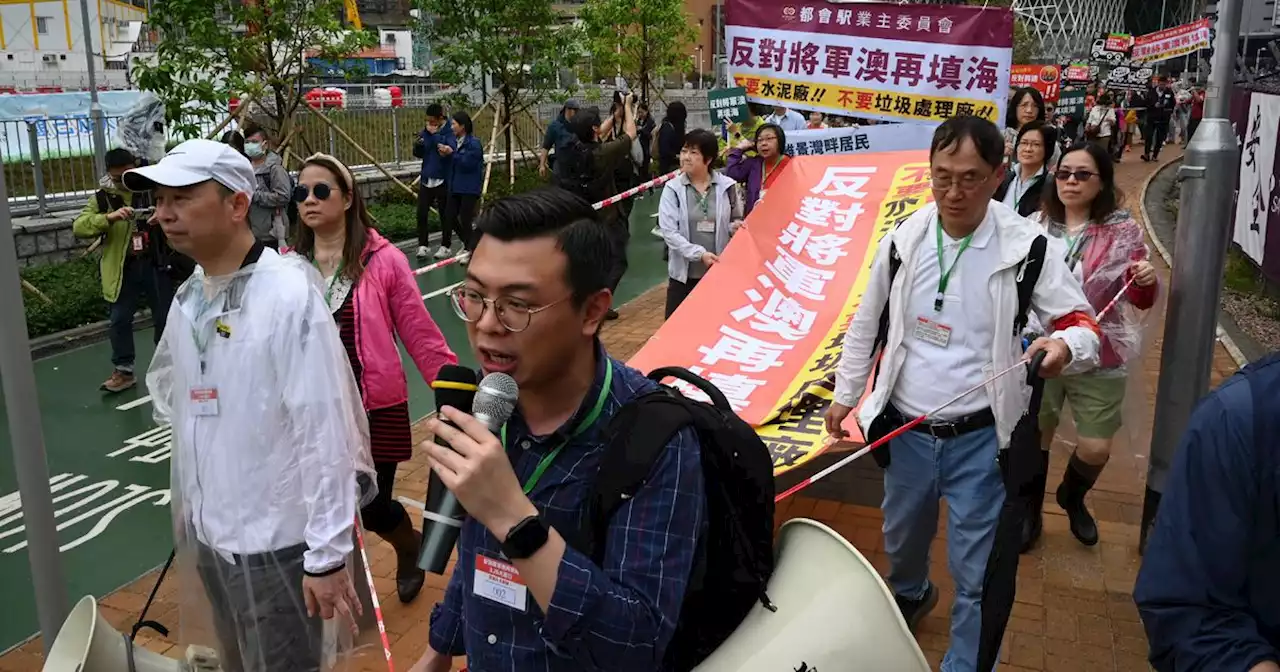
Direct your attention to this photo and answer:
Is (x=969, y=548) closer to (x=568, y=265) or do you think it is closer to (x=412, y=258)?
(x=568, y=265)

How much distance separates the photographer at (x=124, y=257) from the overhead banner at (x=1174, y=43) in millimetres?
19017

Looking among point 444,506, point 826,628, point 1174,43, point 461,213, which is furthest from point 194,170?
point 1174,43

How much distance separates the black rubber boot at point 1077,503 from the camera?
4.61 metres

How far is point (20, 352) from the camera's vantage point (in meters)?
2.79

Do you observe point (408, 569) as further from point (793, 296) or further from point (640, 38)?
point (640, 38)

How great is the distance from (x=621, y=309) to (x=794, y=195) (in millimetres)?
3604

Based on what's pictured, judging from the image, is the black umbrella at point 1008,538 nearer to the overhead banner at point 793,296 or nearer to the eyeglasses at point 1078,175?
the overhead banner at point 793,296

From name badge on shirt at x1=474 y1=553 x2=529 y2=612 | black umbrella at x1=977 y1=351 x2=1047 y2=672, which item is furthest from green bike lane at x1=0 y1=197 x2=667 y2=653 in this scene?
black umbrella at x1=977 y1=351 x2=1047 y2=672

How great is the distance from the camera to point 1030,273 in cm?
310

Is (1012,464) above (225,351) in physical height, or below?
below

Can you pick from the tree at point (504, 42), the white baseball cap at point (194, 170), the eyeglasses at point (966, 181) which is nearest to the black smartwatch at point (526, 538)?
the white baseball cap at point (194, 170)

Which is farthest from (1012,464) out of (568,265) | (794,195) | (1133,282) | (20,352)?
(794,195)

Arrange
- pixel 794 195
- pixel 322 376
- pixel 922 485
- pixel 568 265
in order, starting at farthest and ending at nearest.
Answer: pixel 794 195 → pixel 922 485 → pixel 322 376 → pixel 568 265

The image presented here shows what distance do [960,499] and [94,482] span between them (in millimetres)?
4746
